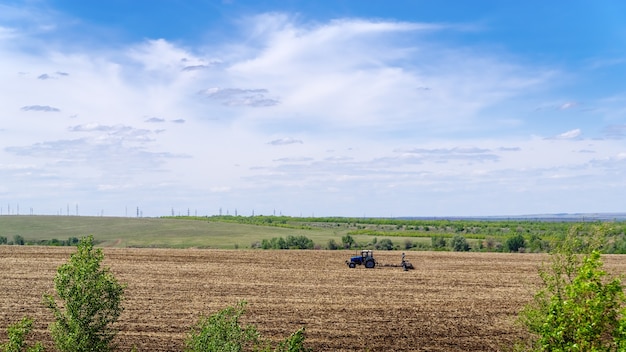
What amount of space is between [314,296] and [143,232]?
62.0 meters

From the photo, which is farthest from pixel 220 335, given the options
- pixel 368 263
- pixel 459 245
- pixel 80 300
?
pixel 459 245

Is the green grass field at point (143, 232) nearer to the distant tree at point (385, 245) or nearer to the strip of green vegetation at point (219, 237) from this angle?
the strip of green vegetation at point (219, 237)

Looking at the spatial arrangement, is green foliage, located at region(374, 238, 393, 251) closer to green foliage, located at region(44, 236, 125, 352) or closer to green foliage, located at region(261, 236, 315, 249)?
green foliage, located at region(261, 236, 315, 249)

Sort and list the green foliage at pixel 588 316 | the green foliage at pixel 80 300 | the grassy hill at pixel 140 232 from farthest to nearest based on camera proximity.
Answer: the grassy hill at pixel 140 232, the green foliage at pixel 80 300, the green foliage at pixel 588 316

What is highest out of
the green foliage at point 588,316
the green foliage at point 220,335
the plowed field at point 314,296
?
the green foliage at point 588,316

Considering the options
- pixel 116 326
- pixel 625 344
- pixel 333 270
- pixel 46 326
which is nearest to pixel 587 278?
pixel 625 344

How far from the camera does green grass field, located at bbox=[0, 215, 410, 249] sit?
263ft

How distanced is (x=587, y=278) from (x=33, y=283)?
36.2m

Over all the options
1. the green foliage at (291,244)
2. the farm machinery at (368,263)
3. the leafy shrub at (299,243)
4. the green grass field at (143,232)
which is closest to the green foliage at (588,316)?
the farm machinery at (368,263)

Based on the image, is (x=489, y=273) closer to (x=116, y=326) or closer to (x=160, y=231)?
(x=116, y=326)

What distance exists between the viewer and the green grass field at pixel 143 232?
3162 inches

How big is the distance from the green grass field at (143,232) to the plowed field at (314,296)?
80.6 ft

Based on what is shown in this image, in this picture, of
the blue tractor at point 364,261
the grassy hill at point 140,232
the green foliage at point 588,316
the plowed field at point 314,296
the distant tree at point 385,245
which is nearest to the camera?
the green foliage at point 588,316

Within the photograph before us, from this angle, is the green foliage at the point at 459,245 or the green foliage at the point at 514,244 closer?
the green foliage at the point at 459,245
